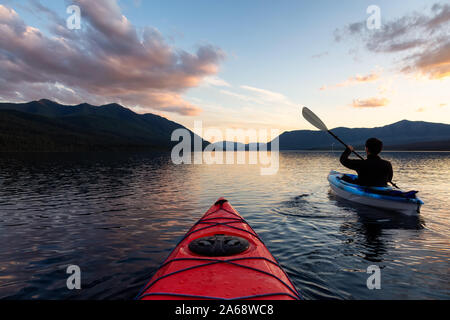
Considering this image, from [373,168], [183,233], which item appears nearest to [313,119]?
[373,168]

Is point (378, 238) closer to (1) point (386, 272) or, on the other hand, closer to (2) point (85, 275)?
(1) point (386, 272)

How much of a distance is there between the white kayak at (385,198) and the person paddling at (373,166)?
0.39m

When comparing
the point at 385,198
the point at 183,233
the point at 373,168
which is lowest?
the point at 183,233

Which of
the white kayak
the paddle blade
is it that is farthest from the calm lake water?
the paddle blade

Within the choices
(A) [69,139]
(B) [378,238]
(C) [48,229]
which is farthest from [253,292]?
(A) [69,139]

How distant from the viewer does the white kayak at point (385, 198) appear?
974cm

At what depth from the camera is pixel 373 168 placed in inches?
417

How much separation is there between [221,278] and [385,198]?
9976 millimetres

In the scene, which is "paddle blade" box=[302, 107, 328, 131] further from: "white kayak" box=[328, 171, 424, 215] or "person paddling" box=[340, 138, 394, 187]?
"white kayak" box=[328, 171, 424, 215]

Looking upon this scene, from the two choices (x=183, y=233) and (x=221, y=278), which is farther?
(x=183, y=233)

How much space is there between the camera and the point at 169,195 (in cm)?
1583

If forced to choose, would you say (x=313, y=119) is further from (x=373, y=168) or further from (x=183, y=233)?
(x=183, y=233)

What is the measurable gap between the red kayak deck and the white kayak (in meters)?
8.45
